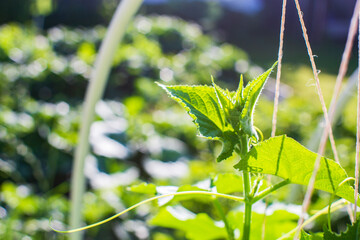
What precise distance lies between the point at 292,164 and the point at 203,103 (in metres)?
0.12

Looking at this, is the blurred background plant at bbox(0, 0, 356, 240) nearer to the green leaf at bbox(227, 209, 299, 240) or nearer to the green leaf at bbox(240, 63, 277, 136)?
the green leaf at bbox(227, 209, 299, 240)

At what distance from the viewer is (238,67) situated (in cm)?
554

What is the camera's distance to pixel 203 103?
49cm

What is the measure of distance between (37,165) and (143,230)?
120cm

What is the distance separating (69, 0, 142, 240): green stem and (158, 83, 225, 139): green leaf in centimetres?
30

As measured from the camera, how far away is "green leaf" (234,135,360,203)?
44 centimetres

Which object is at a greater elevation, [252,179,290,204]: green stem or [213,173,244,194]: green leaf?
[252,179,290,204]: green stem

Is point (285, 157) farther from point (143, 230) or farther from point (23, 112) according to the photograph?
point (23, 112)

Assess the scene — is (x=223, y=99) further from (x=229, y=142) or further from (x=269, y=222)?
(x=269, y=222)

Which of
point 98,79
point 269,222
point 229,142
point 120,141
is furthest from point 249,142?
point 120,141

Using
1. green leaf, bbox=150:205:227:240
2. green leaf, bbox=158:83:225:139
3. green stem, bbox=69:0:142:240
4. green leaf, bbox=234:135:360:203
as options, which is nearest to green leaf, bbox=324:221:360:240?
green leaf, bbox=234:135:360:203

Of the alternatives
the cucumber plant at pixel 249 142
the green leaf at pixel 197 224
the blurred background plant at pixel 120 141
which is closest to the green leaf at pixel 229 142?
the cucumber plant at pixel 249 142

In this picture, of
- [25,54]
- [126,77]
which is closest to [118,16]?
[25,54]

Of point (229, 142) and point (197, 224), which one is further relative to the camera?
point (197, 224)
